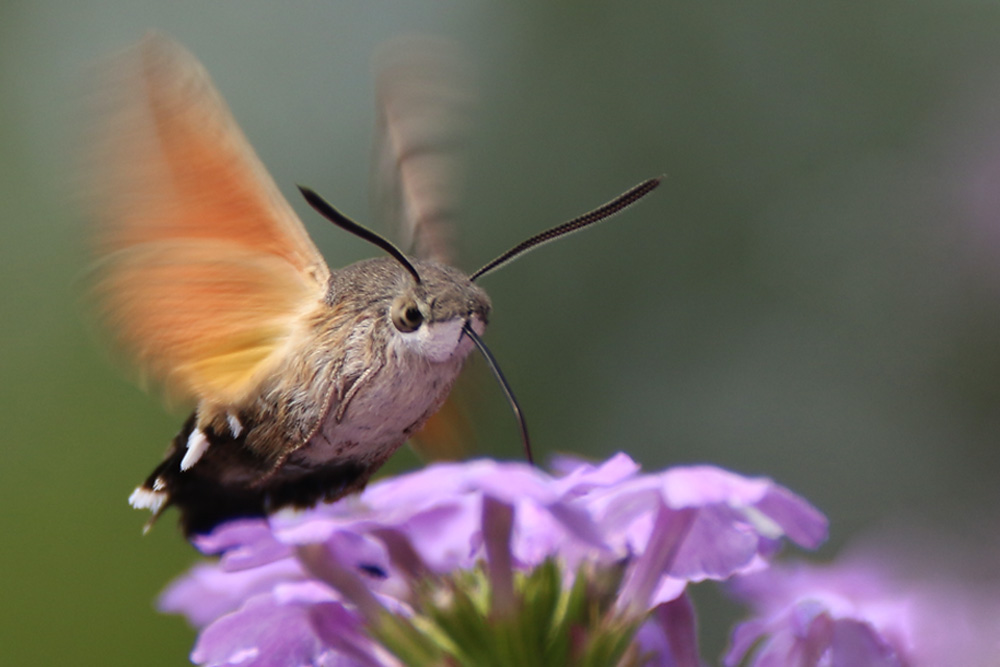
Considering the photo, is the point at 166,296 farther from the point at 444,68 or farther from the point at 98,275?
the point at 444,68

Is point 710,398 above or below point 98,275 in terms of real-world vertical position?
below

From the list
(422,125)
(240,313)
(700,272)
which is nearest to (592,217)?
(422,125)

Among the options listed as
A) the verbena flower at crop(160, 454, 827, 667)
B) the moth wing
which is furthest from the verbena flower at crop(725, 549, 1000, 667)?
the moth wing

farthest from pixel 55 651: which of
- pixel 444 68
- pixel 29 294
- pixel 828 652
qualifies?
pixel 828 652

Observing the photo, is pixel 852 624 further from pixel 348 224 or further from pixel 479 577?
pixel 348 224

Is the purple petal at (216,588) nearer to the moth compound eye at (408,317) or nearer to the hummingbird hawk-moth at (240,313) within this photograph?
the hummingbird hawk-moth at (240,313)

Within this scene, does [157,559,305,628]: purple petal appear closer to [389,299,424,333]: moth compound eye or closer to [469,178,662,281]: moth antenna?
[389,299,424,333]: moth compound eye
